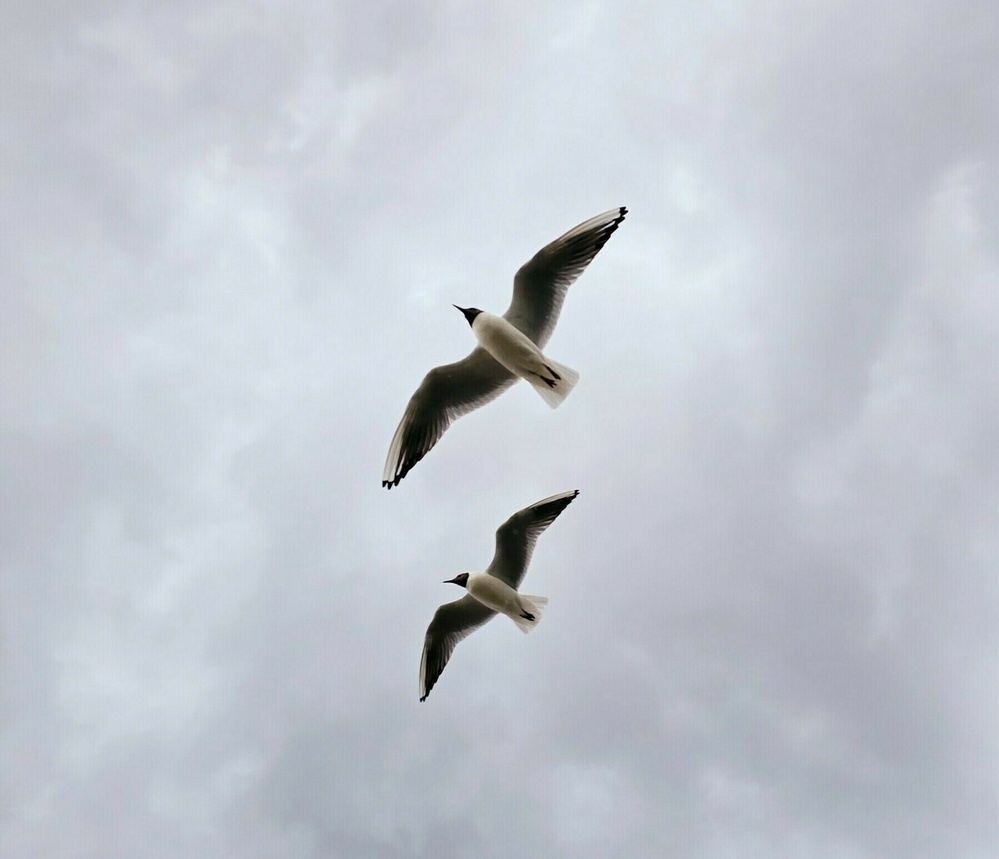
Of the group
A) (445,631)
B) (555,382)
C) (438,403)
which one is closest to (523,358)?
(555,382)

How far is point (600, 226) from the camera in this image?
11.6 m

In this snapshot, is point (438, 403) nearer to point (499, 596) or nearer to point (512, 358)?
point (512, 358)

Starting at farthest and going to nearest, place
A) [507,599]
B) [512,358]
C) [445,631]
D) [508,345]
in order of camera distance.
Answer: [445,631], [507,599], [512,358], [508,345]

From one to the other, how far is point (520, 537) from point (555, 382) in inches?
143

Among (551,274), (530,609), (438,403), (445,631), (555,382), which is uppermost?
(551,274)

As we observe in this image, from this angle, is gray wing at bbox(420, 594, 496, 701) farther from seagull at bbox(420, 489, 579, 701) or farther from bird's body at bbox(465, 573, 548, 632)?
bird's body at bbox(465, 573, 548, 632)

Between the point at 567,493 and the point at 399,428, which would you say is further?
the point at 567,493

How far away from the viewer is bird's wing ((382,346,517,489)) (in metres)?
12.9

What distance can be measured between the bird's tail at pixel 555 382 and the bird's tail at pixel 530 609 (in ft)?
11.6

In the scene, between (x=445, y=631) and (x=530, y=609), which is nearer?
(x=530, y=609)

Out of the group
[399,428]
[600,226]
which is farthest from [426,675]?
[600,226]

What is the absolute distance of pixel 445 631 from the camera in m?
16.1

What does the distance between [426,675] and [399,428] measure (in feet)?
15.7

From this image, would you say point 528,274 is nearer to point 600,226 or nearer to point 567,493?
point 600,226
